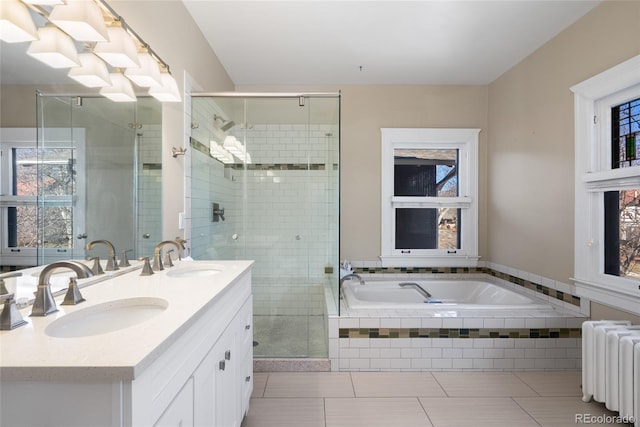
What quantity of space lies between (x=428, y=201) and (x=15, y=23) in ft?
10.7

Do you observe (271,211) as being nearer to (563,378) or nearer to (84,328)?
→ (84,328)

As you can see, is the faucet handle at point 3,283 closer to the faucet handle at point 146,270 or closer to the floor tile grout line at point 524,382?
the faucet handle at point 146,270

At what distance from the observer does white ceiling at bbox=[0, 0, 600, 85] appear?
2.09 m

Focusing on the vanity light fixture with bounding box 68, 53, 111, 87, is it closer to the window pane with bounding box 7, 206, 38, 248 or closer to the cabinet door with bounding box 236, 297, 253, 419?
the window pane with bounding box 7, 206, 38, 248

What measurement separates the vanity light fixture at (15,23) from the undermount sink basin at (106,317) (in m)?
0.85

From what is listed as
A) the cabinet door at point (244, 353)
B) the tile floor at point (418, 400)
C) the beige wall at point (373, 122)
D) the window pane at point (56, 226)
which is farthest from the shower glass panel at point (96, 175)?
the beige wall at point (373, 122)

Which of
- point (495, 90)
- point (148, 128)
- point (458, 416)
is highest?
point (495, 90)

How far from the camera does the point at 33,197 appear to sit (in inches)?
38.1

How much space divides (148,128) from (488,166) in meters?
3.29

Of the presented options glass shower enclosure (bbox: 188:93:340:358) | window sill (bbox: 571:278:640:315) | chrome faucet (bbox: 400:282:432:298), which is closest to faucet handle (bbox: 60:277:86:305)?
glass shower enclosure (bbox: 188:93:340:358)

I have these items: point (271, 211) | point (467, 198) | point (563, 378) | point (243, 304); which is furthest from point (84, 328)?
point (467, 198)

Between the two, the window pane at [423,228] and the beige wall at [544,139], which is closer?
the beige wall at [544,139]

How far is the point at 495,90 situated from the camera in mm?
3217

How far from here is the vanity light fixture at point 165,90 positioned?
1639 millimetres
